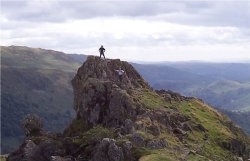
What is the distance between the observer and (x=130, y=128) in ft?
268

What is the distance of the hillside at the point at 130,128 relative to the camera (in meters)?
75.4

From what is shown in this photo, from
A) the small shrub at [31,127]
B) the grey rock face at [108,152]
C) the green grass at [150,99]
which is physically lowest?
the small shrub at [31,127]

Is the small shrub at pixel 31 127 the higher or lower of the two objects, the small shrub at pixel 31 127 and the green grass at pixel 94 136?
the lower

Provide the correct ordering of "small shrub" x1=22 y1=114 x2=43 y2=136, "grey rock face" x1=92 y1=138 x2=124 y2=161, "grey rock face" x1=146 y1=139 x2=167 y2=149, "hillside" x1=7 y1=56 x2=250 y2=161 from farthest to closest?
"small shrub" x1=22 y1=114 x2=43 y2=136 → "grey rock face" x1=146 y1=139 x2=167 y2=149 → "hillside" x1=7 y1=56 x2=250 y2=161 → "grey rock face" x1=92 y1=138 x2=124 y2=161

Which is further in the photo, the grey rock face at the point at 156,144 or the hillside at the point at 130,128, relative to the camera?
the grey rock face at the point at 156,144

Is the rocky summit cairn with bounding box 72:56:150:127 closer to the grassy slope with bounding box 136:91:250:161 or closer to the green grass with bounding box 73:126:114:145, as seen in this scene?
the grassy slope with bounding box 136:91:250:161

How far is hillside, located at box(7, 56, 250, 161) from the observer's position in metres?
75.4

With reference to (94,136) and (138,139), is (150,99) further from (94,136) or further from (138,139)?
(94,136)

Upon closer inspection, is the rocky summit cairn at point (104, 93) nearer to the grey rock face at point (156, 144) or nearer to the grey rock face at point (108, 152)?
the grey rock face at point (156, 144)

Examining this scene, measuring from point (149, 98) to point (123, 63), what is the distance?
51.2 ft

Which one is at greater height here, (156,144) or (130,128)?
(130,128)

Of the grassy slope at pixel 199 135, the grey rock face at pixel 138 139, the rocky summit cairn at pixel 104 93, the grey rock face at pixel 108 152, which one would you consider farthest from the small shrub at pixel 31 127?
the grey rock face at pixel 108 152

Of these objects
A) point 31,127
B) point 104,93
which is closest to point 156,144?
point 104,93

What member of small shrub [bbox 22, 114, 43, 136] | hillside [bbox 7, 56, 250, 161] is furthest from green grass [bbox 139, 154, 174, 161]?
small shrub [bbox 22, 114, 43, 136]
